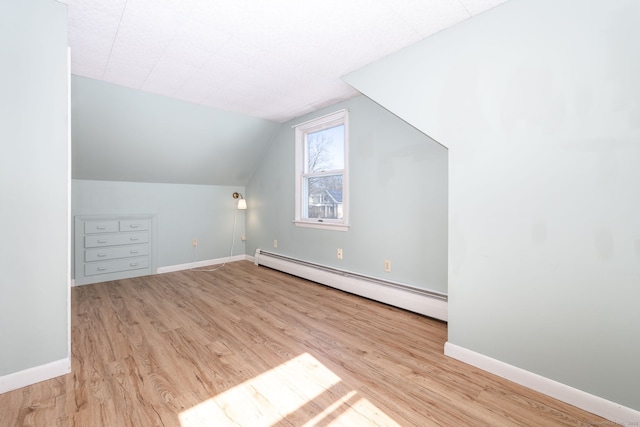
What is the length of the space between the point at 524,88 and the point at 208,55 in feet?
7.49

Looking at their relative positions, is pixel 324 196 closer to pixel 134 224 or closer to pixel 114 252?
pixel 134 224

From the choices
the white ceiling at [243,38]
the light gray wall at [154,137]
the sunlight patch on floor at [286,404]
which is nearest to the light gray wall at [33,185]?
the white ceiling at [243,38]

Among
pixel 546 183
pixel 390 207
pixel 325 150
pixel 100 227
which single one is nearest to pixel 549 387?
pixel 546 183

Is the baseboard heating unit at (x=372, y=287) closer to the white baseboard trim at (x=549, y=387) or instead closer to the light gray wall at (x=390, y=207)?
the light gray wall at (x=390, y=207)

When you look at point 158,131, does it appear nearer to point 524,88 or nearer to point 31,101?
point 31,101

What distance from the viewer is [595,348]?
143cm

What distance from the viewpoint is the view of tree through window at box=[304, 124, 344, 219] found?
141 inches

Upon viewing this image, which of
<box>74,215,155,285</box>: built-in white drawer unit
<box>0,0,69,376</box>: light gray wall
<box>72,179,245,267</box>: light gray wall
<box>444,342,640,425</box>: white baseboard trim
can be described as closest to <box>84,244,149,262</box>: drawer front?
<box>74,215,155,285</box>: built-in white drawer unit

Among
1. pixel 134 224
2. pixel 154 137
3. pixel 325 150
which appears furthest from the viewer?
pixel 134 224

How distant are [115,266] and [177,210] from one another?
3.63ft

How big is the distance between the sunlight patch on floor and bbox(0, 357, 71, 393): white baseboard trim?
0.96 metres

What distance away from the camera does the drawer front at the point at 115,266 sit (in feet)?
11.9

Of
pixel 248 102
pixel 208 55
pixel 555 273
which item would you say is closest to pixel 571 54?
pixel 555 273

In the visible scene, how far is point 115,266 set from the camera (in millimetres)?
3812
